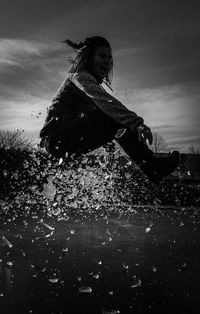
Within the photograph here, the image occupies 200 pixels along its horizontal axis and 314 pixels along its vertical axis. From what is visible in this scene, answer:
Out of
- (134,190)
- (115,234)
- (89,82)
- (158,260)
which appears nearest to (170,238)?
(115,234)

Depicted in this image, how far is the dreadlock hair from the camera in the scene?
178 inches

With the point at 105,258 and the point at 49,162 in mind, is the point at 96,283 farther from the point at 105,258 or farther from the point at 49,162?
the point at 49,162

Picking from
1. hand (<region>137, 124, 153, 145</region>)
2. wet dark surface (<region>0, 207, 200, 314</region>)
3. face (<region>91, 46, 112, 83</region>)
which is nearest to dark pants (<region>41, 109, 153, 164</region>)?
hand (<region>137, 124, 153, 145</region>)

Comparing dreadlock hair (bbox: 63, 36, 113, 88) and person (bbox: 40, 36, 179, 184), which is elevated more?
dreadlock hair (bbox: 63, 36, 113, 88)

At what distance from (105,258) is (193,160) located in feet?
148

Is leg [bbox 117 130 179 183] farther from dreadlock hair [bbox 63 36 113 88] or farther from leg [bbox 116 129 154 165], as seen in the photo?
dreadlock hair [bbox 63 36 113 88]

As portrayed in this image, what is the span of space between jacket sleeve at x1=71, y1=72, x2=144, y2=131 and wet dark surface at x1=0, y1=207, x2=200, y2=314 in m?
1.43

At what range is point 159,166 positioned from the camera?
4.27m

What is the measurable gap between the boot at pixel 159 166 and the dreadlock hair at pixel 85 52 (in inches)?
45.6

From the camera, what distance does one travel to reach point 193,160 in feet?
156

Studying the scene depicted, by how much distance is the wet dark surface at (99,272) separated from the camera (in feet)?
8.34

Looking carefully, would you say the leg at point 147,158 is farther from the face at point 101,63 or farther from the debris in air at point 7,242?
the debris in air at point 7,242

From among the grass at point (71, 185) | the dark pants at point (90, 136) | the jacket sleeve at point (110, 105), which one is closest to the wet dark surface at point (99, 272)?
the dark pants at point (90, 136)

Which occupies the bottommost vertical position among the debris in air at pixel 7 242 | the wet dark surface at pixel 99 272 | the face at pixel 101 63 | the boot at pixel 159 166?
the wet dark surface at pixel 99 272
